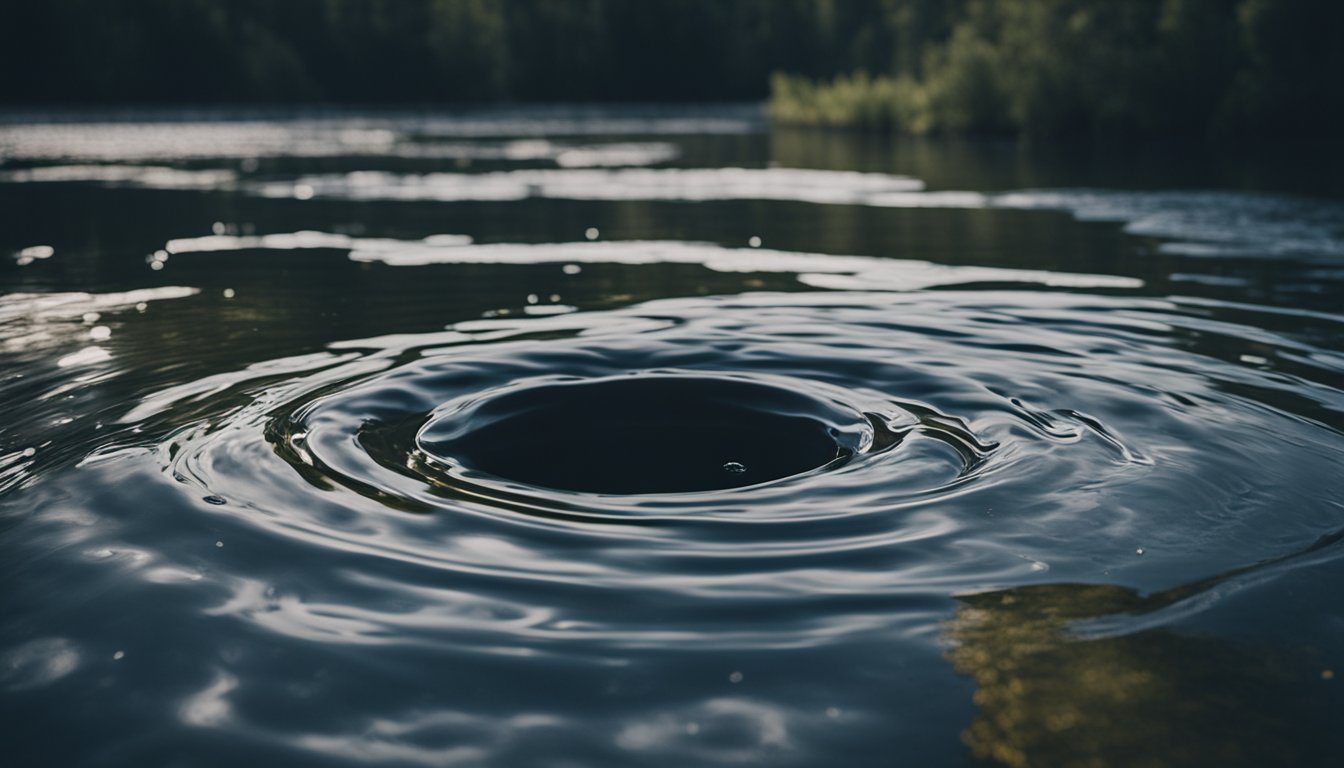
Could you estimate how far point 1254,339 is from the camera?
311 inches

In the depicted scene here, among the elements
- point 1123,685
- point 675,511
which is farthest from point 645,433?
point 1123,685

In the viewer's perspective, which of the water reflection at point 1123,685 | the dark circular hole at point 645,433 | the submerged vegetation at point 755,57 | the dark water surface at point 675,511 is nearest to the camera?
the water reflection at point 1123,685

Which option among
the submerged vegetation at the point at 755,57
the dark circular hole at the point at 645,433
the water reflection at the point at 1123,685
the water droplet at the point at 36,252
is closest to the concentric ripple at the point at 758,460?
the dark circular hole at the point at 645,433

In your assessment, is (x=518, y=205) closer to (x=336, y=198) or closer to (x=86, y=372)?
(x=336, y=198)

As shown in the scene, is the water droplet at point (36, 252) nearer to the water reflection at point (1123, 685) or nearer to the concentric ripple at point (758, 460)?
the concentric ripple at point (758, 460)

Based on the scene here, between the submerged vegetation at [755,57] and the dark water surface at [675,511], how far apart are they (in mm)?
26824

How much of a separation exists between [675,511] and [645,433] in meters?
1.96

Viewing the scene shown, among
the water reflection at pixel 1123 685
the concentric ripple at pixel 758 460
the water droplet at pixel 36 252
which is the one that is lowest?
the water reflection at pixel 1123 685

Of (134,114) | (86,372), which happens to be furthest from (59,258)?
(134,114)

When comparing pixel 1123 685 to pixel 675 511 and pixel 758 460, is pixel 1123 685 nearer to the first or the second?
pixel 675 511

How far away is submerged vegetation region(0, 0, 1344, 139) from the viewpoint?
3562 cm

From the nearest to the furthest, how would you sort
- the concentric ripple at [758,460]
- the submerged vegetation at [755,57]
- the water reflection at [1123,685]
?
the water reflection at [1123,685] < the concentric ripple at [758,460] < the submerged vegetation at [755,57]

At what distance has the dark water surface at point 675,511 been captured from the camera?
3.16m

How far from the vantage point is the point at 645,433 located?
21.5ft
